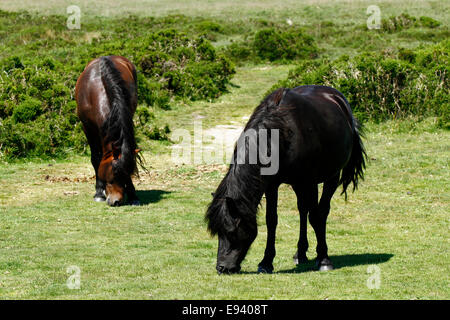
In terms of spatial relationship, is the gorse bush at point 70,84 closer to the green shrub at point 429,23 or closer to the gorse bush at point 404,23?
the gorse bush at point 404,23

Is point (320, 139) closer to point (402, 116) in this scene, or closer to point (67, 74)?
point (402, 116)

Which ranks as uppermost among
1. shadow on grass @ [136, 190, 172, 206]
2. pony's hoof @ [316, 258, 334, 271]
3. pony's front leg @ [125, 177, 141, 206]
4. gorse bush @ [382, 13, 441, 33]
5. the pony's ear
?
gorse bush @ [382, 13, 441, 33]

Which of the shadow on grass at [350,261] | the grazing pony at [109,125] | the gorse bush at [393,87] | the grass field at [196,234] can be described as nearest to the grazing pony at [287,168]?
the shadow on grass at [350,261]

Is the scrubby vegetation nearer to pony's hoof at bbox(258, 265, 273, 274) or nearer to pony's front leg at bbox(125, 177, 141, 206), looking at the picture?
pony's front leg at bbox(125, 177, 141, 206)

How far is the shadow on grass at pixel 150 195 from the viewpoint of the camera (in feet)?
43.8

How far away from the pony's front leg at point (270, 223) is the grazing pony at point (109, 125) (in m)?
4.47

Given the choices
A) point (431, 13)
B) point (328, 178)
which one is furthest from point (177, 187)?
point (431, 13)

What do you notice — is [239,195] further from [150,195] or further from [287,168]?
[150,195]

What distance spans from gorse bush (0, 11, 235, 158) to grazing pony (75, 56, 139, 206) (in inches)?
176

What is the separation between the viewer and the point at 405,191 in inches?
531

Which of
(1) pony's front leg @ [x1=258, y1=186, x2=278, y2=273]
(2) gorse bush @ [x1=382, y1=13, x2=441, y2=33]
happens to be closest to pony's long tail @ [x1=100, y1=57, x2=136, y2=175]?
(1) pony's front leg @ [x1=258, y1=186, x2=278, y2=273]

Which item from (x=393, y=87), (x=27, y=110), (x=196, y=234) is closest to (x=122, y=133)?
(x=196, y=234)

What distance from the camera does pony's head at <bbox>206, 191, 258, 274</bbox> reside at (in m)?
7.23
